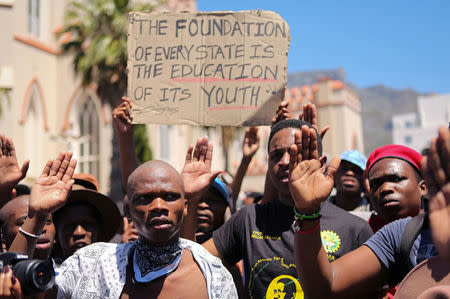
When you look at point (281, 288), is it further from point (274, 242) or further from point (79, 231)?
point (79, 231)

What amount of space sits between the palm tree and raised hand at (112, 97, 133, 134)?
1546 centimetres

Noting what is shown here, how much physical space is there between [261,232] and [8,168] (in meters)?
1.50

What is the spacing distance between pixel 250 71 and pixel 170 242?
4.97ft

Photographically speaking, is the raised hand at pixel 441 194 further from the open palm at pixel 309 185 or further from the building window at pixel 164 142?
the building window at pixel 164 142

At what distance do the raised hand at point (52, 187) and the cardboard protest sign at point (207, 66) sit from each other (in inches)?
35.7

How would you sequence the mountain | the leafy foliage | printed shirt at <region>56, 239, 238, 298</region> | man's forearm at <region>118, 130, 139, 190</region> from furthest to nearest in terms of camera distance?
1. the mountain
2. the leafy foliage
3. man's forearm at <region>118, 130, 139, 190</region>
4. printed shirt at <region>56, 239, 238, 298</region>

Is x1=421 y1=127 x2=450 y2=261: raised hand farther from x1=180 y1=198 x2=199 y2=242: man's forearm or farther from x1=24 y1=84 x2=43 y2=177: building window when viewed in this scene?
x1=24 y1=84 x2=43 y2=177: building window

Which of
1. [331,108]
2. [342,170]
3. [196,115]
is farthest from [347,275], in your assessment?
[331,108]

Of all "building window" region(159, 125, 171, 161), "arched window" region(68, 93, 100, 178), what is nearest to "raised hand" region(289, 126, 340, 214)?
"arched window" region(68, 93, 100, 178)

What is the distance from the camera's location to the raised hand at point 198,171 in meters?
3.20

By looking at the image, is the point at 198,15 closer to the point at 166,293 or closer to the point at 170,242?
the point at 170,242

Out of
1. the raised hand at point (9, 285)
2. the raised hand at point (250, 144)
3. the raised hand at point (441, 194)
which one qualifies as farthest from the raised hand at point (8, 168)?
the raised hand at point (441, 194)

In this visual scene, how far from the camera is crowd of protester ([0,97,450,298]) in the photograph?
2.32 m

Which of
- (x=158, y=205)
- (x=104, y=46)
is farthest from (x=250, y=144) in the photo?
(x=104, y=46)
